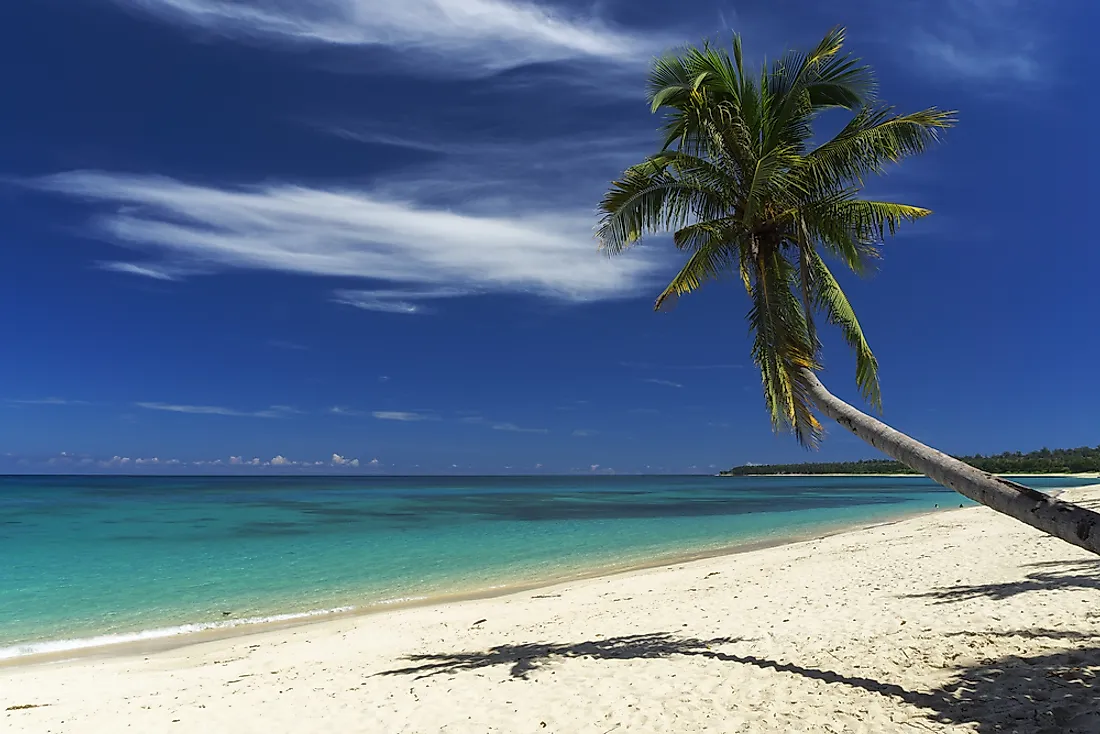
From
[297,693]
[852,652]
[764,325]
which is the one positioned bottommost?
[297,693]

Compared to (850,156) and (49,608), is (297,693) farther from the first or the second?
(49,608)

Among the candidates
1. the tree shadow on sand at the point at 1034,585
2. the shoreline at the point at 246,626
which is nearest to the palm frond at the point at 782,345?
the tree shadow on sand at the point at 1034,585

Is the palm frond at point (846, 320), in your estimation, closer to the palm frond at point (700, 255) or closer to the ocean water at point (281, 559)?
the palm frond at point (700, 255)

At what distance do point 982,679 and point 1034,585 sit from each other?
4.95 metres

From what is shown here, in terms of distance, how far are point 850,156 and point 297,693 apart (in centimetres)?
856

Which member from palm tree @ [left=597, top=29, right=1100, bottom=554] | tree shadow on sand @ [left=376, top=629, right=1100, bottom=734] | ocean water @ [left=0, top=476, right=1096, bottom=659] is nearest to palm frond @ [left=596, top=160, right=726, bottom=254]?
palm tree @ [left=597, top=29, right=1100, bottom=554]

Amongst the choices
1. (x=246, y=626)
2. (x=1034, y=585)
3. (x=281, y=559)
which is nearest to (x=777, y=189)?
(x=1034, y=585)

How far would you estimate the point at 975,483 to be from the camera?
4695 millimetres

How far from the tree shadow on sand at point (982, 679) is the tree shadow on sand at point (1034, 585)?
8.10 ft

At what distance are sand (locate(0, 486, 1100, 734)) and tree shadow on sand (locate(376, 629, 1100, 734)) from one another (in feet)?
0.08

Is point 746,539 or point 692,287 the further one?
point 746,539

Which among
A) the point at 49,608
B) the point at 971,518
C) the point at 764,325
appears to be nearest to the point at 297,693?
the point at 764,325

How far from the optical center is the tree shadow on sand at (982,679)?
467cm

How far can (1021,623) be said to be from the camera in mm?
7238
